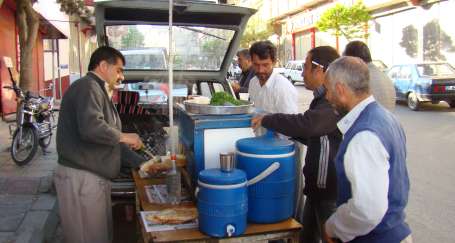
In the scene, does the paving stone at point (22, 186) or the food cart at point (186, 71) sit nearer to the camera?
the food cart at point (186, 71)

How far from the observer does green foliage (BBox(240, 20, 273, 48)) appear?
52688mm

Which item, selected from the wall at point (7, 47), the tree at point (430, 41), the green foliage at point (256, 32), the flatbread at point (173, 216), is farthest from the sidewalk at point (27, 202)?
the green foliage at point (256, 32)

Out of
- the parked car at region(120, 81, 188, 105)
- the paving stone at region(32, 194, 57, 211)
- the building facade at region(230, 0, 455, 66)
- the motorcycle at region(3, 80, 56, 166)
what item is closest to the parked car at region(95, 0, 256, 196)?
the parked car at region(120, 81, 188, 105)

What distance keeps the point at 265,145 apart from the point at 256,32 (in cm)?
5293

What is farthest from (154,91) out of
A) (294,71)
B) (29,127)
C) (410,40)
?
(294,71)

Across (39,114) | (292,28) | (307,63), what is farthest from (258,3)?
(307,63)

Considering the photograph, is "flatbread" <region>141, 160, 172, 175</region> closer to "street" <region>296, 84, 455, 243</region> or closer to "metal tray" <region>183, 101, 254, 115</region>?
"metal tray" <region>183, 101, 254, 115</region>

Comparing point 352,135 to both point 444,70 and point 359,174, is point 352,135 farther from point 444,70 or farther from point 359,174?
point 444,70

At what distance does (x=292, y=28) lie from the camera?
1891 inches

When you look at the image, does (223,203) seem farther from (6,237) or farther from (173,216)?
(6,237)

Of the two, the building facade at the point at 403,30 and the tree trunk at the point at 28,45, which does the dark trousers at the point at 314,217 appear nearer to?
the tree trunk at the point at 28,45

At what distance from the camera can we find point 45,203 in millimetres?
5582

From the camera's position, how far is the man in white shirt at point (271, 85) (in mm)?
4195

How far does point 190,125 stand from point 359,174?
4.39 feet
